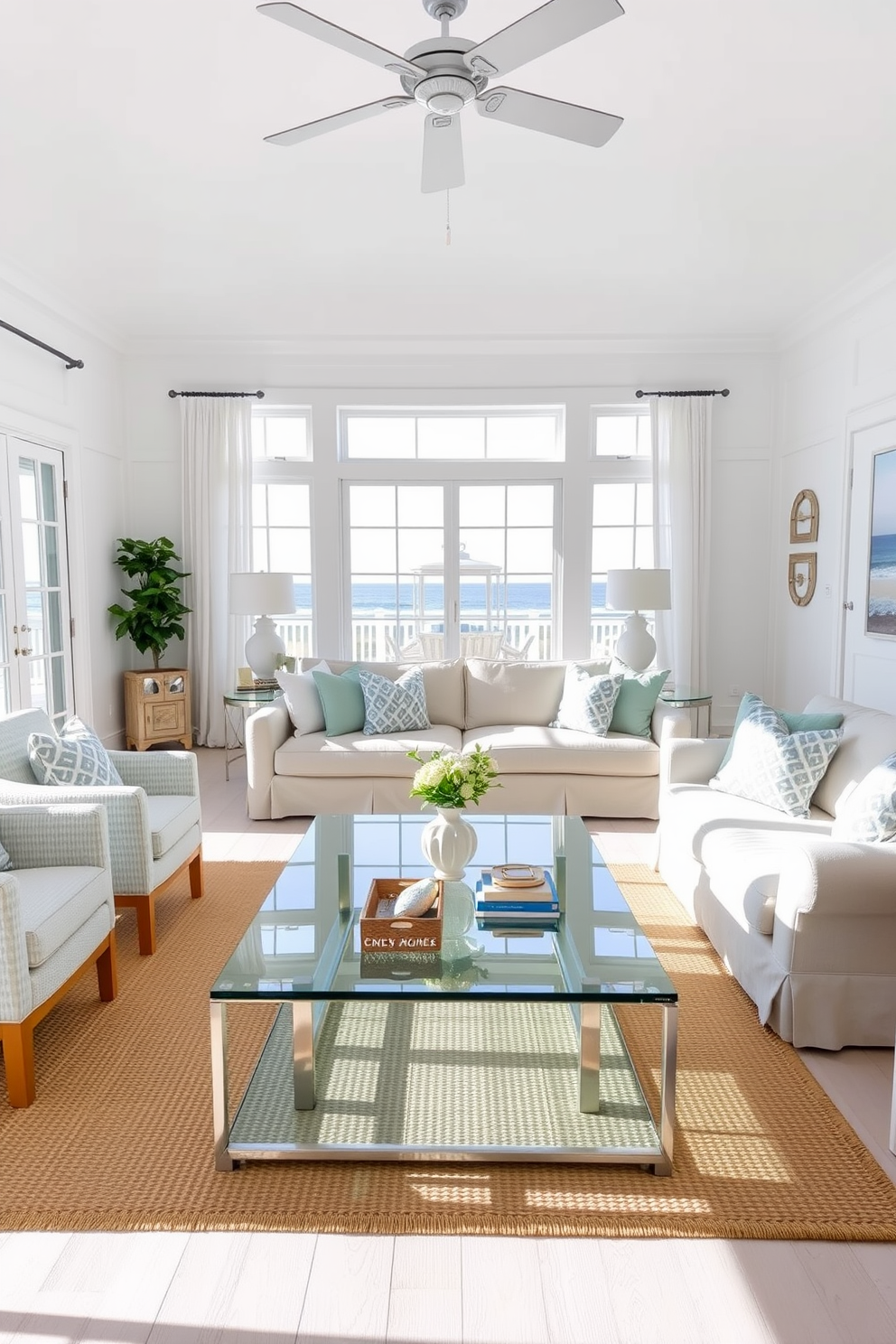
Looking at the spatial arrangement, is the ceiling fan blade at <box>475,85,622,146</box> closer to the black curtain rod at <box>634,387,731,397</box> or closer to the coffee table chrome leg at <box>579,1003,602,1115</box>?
the coffee table chrome leg at <box>579,1003,602,1115</box>

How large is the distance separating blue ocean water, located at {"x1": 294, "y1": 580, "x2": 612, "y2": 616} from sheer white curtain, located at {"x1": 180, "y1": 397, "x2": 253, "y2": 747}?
1.94 ft

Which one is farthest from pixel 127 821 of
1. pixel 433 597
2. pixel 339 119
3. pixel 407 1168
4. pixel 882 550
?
pixel 882 550

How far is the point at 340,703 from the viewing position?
5.01 m

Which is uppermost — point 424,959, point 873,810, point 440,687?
point 440,687

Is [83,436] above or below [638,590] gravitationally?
above

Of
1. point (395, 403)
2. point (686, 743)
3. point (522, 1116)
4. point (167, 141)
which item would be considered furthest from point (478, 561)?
point (522, 1116)

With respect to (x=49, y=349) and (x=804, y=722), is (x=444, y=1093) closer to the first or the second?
(x=804, y=722)

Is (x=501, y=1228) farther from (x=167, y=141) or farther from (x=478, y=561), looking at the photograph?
(x=478, y=561)

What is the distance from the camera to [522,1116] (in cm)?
222

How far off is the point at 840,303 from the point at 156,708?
539 centimetres

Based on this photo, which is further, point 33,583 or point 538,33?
point 33,583

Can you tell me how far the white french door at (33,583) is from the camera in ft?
16.8

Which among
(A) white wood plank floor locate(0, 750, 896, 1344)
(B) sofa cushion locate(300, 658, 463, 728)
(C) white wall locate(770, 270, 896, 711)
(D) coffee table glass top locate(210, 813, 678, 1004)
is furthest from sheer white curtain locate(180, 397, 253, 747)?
(A) white wood plank floor locate(0, 750, 896, 1344)

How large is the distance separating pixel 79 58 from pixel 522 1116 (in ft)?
11.9
